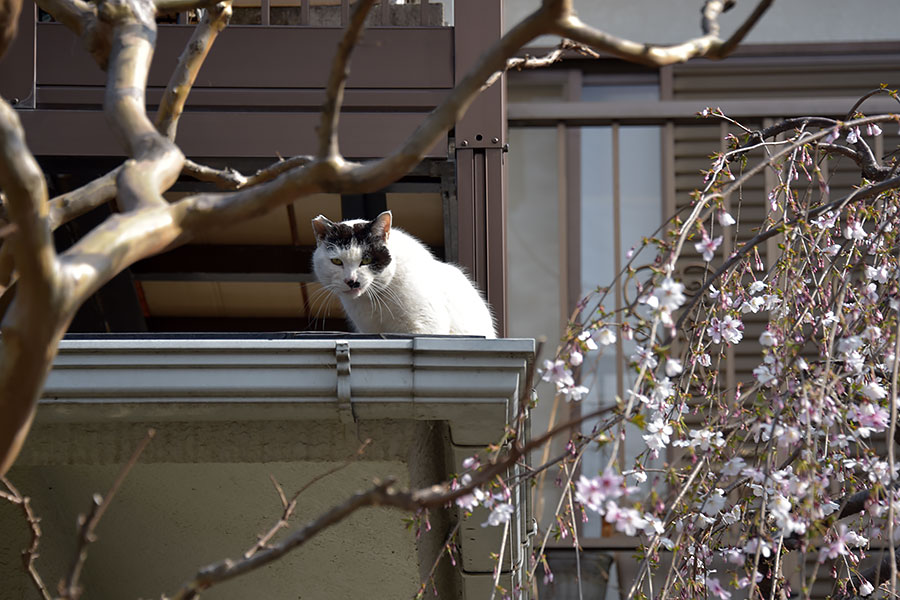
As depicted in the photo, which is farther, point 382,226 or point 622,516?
Answer: point 382,226

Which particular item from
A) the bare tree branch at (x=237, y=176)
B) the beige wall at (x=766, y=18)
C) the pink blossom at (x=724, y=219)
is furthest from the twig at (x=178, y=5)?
the beige wall at (x=766, y=18)

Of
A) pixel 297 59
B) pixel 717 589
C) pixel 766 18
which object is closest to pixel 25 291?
pixel 717 589

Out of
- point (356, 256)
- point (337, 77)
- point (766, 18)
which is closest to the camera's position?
point (337, 77)

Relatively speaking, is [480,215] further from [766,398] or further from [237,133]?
[766,398]

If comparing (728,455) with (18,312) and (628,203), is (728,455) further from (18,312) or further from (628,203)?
(628,203)

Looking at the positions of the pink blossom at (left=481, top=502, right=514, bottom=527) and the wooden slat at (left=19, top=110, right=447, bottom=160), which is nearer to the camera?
the pink blossom at (left=481, top=502, right=514, bottom=527)

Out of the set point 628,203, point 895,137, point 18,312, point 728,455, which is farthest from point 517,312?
point 18,312

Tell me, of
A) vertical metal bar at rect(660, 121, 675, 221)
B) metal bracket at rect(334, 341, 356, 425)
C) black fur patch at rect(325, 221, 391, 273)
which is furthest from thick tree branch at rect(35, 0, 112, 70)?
vertical metal bar at rect(660, 121, 675, 221)

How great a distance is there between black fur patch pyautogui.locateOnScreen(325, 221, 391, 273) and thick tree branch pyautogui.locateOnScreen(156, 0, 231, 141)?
111 cm

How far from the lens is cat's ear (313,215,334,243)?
3654 millimetres

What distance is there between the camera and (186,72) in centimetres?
253

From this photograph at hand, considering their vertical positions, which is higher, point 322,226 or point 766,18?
point 766,18

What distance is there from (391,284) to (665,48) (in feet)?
6.57

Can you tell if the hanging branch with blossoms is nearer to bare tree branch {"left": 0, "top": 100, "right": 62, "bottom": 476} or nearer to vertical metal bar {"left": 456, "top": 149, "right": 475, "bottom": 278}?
bare tree branch {"left": 0, "top": 100, "right": 62, "bottom": 476}
